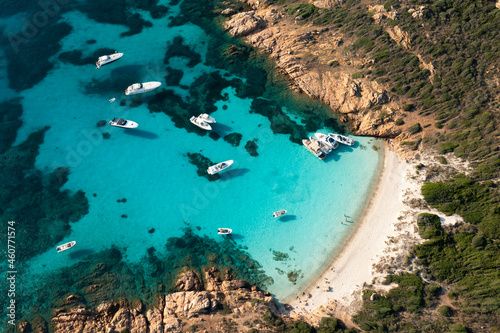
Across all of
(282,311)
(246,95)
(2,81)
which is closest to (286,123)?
(246,95)

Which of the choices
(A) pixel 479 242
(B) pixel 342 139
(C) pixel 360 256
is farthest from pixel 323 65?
(A) pixel 479 242

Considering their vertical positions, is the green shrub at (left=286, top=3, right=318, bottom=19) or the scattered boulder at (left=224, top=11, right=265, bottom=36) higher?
the green shrub at (left=286, top=3, right=318, bottom=19)

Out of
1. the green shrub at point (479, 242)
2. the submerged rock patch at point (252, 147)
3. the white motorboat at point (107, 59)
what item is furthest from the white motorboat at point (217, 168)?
the green shrub at point (479, 242)

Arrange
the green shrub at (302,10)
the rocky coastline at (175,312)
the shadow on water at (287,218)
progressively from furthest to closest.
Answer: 1. the green shrub at (302,10)
2. the shadow on water at (287,218)
3. the rocky coastline at (175,312)

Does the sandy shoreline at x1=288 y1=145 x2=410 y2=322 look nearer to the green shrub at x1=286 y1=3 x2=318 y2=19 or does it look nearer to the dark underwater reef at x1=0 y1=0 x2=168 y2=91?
the green shrub at x1=286 y1=3 x2=318 y2=19

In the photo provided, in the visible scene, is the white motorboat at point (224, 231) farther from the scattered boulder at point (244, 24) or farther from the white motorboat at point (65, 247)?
the scattered boulder at point (244, 24)

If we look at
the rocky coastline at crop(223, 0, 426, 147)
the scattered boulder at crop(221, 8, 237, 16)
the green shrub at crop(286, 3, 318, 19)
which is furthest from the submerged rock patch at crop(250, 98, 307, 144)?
the scattered boulder at crop(221, 8, 237, 16)
